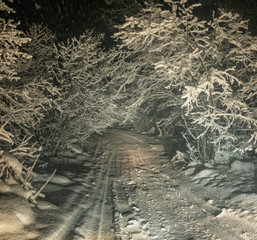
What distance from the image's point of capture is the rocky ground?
4391 mm

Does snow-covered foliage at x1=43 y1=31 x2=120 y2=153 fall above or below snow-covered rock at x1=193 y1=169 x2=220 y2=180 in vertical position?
above

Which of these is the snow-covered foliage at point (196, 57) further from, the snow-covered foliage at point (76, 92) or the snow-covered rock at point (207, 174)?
the snow-covered foliage at point (76, 92)

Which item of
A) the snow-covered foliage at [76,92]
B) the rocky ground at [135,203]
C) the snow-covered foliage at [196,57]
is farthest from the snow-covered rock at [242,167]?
the snow-covered foliage at [76,92]

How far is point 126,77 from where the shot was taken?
873cm

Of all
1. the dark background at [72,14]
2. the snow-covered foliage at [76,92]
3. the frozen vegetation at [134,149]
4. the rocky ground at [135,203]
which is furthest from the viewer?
the dark background at [72,14]

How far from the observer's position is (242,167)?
777cm

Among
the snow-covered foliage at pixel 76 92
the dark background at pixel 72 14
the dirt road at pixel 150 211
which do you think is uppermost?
the dark background at pixel 72 14

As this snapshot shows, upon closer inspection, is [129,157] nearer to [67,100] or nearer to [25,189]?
[67,100]

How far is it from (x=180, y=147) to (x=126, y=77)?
17.7 feet

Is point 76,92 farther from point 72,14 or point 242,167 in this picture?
point 72,14

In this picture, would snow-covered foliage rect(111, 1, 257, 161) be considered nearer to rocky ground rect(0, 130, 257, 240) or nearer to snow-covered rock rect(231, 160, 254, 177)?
snow-covered rock rect(231, 160, 254, 177)

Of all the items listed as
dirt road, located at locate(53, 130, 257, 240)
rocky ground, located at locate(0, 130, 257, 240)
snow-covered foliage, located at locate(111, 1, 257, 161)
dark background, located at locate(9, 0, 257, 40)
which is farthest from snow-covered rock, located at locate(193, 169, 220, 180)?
dark background, located at locate(9, 0, 257, 40)

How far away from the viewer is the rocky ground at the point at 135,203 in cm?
439

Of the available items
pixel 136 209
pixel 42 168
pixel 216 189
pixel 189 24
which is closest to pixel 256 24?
pixel 189 24
